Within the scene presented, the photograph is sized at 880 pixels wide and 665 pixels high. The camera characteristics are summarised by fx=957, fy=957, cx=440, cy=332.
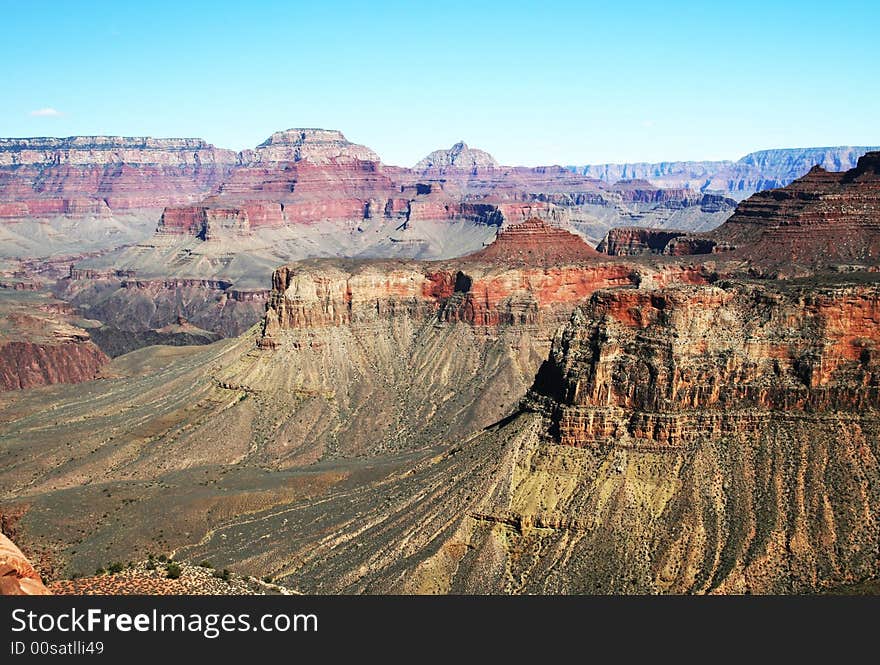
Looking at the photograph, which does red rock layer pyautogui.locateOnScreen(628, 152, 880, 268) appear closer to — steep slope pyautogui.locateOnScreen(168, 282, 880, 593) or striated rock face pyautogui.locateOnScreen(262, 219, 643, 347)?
striated rock face pyautogui.locateOnScreen(262, 219, 643, 347)

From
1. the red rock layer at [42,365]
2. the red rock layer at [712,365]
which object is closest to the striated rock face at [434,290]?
the red rock layer at [42,365]

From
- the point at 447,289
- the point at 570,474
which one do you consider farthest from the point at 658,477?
the point at 447,289

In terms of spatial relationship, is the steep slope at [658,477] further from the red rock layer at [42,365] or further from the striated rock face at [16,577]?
the red rock layer at [42,365]

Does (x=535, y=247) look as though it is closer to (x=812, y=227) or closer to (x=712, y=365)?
(x=812, y=227)

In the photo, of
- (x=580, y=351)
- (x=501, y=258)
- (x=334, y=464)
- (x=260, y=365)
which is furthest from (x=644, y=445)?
(x=501, y=258)

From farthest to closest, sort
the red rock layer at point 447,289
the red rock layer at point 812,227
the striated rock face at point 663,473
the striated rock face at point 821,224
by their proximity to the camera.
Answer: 1. the striated rock face at point 821,224
2. the red rock layer at point 812,227
3. the red rock layer at point 447,289
4. the striated rock face at point 663,473

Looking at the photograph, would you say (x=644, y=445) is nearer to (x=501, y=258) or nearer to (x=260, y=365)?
(x=260, y=365)

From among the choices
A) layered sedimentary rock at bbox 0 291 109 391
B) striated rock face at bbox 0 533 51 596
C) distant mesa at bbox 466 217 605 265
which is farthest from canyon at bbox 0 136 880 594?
layered sedimentary rock at bbox 0 291 109 391
